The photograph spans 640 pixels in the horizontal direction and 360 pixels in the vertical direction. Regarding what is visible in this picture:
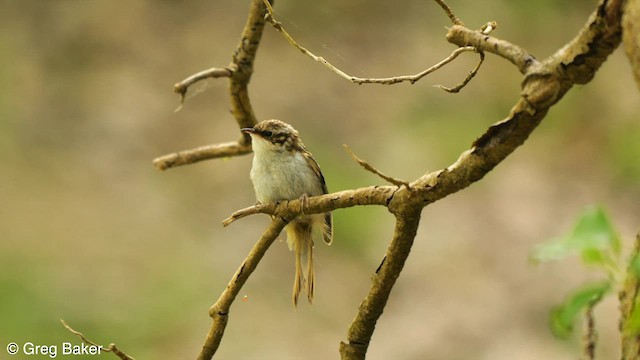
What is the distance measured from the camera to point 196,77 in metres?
3.24

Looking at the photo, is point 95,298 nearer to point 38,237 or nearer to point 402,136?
point 38,237

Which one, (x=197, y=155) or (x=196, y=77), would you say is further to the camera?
(x=197, y=155)

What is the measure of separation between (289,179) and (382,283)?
1.33m

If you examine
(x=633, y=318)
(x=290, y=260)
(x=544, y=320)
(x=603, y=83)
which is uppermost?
(x=603, y=83)

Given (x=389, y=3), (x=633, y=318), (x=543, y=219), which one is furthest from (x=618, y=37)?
(x=389, y=3)

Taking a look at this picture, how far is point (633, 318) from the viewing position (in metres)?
1.43

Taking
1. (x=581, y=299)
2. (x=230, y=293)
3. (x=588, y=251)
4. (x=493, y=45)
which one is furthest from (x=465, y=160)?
(x=230, y=293)

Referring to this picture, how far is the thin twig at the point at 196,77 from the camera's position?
10.3ft

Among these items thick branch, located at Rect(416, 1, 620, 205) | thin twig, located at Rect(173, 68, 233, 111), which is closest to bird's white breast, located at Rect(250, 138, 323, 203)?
thin twig, located at Rect(173, 68, 233, 111)

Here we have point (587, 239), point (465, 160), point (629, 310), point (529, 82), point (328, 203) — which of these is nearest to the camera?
point (587, 239)

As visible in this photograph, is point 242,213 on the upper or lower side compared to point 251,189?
lower

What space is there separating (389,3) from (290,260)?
12.6ft

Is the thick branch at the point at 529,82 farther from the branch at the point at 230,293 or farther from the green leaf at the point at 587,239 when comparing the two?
the branch at the point at 230,293

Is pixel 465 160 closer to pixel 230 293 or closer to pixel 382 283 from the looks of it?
pixel 382 283
